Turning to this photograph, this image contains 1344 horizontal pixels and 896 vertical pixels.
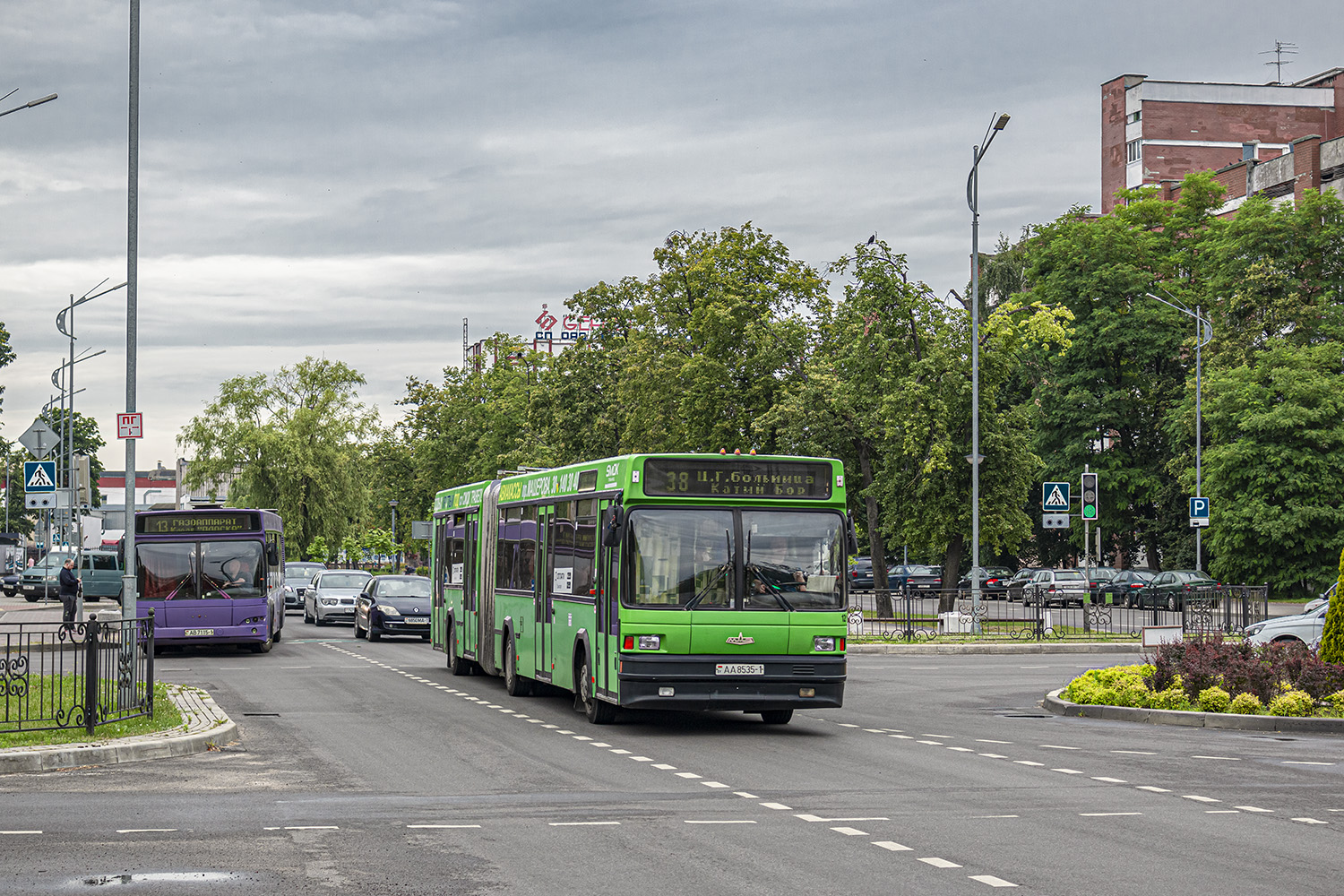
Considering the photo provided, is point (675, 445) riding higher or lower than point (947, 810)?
higher

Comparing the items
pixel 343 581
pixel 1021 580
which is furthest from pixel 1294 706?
pixel 1021 580

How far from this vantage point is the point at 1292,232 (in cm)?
5878

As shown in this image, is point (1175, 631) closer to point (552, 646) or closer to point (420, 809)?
point (552, 646)

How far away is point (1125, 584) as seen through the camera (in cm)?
5769

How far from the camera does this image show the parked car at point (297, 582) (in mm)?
56875

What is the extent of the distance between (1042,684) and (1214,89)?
242 feet

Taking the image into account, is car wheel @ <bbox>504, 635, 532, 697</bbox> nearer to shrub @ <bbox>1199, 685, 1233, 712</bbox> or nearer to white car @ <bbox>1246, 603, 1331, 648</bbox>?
shrub @ <bbox>1199, 685, 1233, 712</bbox>

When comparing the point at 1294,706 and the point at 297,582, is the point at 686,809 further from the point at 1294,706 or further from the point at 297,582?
the point at 297,582

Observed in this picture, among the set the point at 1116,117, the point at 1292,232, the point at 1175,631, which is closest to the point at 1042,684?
the point at 1175,631

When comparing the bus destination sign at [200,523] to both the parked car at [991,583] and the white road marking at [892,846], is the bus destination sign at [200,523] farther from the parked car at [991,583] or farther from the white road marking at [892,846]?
the white road marking at [892,846]

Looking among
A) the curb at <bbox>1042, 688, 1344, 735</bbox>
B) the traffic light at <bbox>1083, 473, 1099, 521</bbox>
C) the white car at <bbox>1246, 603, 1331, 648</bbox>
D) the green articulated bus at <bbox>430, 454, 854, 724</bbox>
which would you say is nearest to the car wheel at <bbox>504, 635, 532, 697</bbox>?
the green articulated bus at <bbox>430, 454, 854, 724</bbox>

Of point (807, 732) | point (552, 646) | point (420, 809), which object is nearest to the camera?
point (420, 809)

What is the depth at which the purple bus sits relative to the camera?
100 ft

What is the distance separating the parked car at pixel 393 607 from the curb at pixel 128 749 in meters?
→ 20.6
